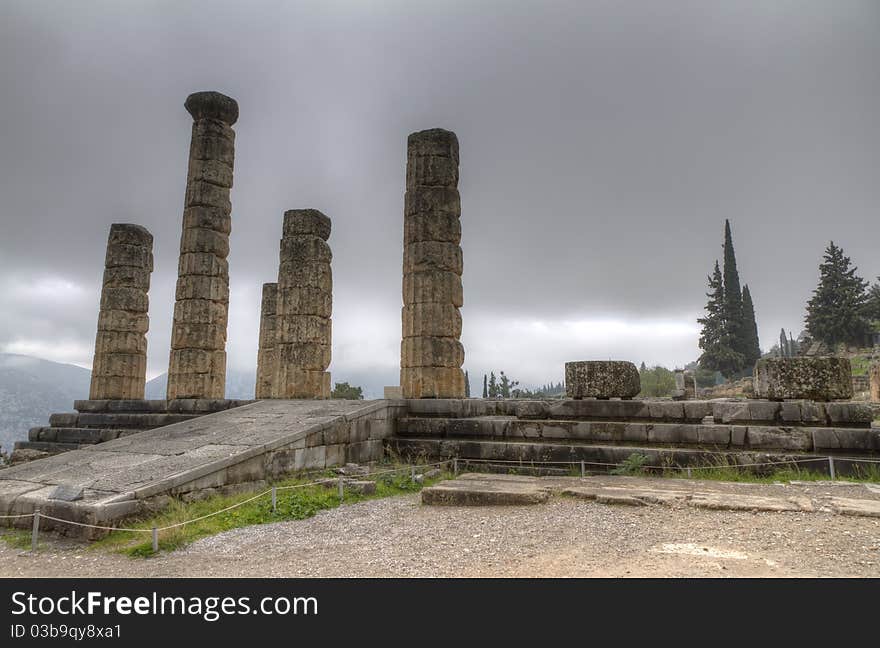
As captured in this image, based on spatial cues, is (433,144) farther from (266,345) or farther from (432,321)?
(266,345)

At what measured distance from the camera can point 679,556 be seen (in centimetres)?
416

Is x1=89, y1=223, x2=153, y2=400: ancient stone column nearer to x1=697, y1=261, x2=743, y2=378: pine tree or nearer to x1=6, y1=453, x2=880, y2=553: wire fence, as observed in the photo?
x1=6, y1=453, x2=880, y2=553: wire fence

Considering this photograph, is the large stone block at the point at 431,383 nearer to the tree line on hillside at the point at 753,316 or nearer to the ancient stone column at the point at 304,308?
the ancient stone column at the point at 304,308

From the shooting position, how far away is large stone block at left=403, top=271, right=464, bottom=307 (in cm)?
1141

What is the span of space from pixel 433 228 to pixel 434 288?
1.27 m

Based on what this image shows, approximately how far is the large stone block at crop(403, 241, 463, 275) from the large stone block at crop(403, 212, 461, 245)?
0.11 meters

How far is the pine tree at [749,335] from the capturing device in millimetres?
45844

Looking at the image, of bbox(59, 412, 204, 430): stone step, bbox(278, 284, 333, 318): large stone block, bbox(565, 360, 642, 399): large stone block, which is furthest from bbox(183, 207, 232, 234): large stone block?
bbox(565, 360, 642, 399): large stone block

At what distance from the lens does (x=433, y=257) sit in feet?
37.7

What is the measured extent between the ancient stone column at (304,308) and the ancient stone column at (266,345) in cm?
480

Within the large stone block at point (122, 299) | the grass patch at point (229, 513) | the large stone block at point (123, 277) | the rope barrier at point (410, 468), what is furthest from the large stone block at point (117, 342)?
the rope barrier at point (410, 468)

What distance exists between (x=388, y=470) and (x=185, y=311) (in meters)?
8.00
